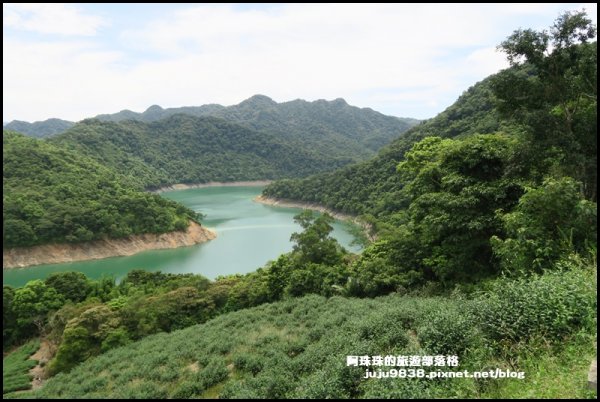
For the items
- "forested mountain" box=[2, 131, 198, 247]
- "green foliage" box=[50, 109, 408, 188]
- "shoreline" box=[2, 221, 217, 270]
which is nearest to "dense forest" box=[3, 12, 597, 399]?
"shoreline" box=[2, 221, 217, 270]

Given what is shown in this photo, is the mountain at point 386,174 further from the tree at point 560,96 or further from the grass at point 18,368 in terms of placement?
the grass at point 18,368

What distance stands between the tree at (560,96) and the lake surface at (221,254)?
61.3 feet

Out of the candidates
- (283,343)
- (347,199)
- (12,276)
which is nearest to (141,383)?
(283,343)

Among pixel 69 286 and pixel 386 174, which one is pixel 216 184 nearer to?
pixel 386 174

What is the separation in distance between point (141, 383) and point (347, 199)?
50053 millimetres

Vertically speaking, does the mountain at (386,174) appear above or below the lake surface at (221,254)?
above

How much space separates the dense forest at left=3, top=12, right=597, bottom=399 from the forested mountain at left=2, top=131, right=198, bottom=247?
17402 mm

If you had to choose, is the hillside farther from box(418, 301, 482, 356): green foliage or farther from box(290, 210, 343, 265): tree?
box(290, 210, 343, 265): tree

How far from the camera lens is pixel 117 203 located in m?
43.7

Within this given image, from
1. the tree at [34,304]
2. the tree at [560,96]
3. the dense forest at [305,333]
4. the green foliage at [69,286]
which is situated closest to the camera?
the dense forest at [305,333]

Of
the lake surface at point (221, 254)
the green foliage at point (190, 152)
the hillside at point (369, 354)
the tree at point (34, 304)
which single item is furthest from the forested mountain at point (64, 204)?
the hillside at point (369, 354)

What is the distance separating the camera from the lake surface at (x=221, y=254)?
1330 inches

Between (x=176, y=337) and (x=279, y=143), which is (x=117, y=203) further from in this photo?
(x=279, y=143)

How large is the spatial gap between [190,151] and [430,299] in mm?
118723
